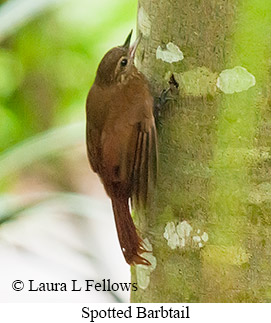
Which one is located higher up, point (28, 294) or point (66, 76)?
point (66, 76)

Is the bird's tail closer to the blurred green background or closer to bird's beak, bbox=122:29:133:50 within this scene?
the blurred green background

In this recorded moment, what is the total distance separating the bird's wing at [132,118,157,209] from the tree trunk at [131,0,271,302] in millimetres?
16

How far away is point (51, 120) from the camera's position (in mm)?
1076

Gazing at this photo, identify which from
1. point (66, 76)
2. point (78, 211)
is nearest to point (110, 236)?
point (78, 211)

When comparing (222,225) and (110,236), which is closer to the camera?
(222,225)

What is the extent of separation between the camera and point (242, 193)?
913 mm

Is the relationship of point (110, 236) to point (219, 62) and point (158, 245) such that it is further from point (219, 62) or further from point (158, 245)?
point (219, 62)

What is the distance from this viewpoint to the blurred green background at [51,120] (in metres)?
1.06

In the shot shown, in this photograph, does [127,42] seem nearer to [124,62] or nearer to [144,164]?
[124,62]

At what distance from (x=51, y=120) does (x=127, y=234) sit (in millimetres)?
283

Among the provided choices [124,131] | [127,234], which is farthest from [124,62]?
[127,234]

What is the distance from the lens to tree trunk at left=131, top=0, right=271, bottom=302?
0.88m

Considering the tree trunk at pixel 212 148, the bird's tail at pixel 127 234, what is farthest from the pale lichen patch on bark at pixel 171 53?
the bird's tail at pixel 127 234

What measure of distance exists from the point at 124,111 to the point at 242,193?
0.26 metres
